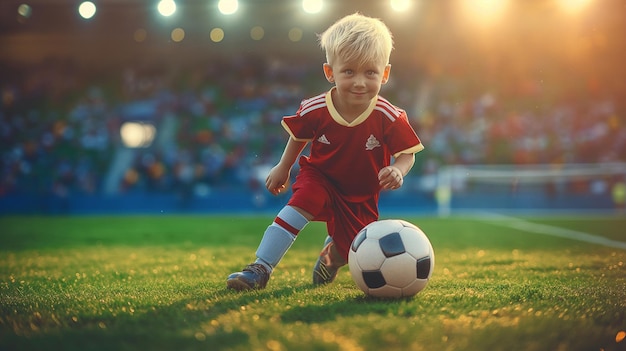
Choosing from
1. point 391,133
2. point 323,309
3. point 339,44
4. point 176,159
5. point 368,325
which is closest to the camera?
point 368,325

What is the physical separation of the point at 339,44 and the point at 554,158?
1497cm

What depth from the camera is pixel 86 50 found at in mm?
22500

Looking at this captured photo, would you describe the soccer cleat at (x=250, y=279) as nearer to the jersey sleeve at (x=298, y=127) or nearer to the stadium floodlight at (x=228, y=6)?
the jersey sleeve at (x=298, y=127)

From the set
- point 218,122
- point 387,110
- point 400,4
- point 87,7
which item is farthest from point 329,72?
point 218,122

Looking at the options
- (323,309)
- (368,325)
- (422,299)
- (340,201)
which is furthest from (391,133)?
(368,325)

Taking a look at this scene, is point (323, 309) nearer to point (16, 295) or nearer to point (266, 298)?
point (266, 298)

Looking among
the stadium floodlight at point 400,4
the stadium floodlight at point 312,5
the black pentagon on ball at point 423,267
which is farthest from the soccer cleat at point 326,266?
the stadium floodlight at point 400,4

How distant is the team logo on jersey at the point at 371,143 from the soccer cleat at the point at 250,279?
89 cm

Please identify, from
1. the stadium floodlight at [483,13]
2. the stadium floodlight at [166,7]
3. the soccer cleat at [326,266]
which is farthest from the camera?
the stadium floodlight at [483,13]

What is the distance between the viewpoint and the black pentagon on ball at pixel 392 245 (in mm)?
2889

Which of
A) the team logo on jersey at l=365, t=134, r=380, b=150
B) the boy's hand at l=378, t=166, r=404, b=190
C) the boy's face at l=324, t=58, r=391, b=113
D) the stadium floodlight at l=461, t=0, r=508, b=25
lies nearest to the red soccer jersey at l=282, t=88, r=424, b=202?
the team logo on jersey at l=365, t=134, r=380, b=150

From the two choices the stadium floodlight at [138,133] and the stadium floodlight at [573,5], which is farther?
the stadium floodlight at [138,133]

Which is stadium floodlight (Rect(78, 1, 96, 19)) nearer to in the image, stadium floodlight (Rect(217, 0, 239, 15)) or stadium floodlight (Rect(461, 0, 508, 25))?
stadium floodlight (Rect(217, 0, 239, 15))

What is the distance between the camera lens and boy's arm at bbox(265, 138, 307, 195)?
138 inches
